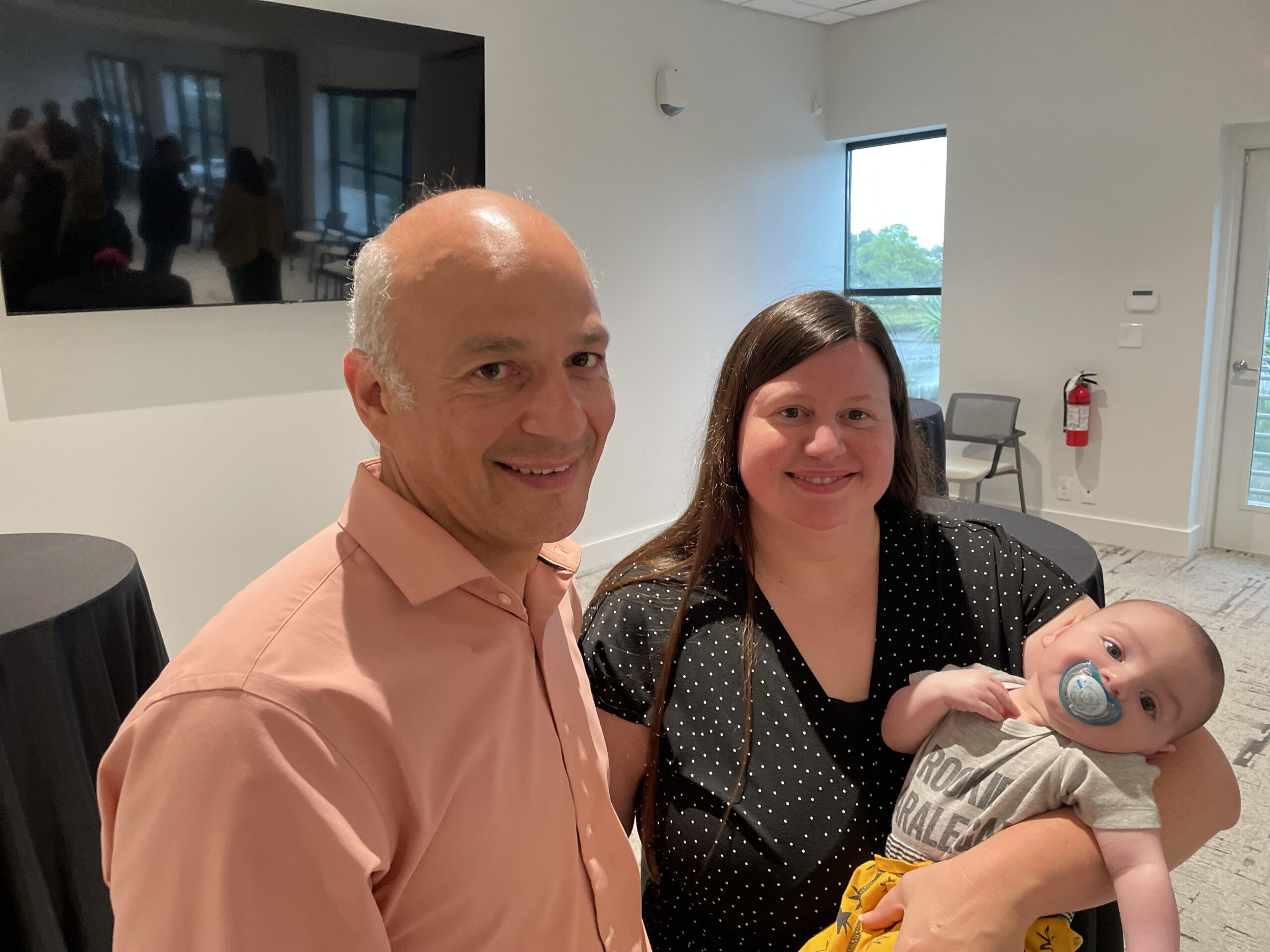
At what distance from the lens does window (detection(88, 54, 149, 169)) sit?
9.16ft

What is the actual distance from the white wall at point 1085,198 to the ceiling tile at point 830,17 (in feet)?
0.25

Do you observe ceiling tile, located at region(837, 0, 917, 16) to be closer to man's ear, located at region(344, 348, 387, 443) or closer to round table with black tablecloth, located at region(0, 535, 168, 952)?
round table with black tablecloth, located at region(0, 535, 168, 952)

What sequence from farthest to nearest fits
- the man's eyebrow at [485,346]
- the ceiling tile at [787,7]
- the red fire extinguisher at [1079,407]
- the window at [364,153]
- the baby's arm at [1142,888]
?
the ceiling tile at [787,7] < the red fire extinguisher at [1079,407] < the window at [364,153] < the baby's arm at [1142,888] < the man's eyebrow at [485,346]

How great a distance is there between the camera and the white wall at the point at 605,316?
3.04 m

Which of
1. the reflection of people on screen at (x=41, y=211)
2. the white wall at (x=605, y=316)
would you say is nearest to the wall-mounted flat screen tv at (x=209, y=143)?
the reflection of people on screen at (x=41, y=211)

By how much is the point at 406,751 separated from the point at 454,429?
27 centimetres

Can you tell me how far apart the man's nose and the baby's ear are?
978 mm

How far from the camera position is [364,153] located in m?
3.43

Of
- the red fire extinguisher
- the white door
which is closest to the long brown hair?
the red fire extinguisher

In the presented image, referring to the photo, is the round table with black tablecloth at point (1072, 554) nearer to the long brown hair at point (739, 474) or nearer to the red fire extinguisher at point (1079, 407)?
the long brown hair at point (739, 474)

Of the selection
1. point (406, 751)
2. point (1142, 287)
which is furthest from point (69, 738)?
point (1142, 287)

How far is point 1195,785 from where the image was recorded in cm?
119

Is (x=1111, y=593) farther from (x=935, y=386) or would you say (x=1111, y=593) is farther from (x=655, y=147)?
(x=655, y=147)

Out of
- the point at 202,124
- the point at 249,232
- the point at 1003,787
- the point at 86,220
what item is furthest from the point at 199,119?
the point at 1003,787
